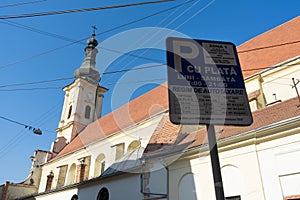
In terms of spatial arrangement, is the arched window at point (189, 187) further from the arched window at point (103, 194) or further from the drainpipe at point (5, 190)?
the drainpipe at point (5, 190)

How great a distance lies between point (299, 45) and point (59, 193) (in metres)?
16.1

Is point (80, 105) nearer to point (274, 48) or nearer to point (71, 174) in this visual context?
point (71, 174)

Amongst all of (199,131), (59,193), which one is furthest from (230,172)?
(59,193)

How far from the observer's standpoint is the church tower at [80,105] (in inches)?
1145

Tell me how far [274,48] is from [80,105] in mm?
21905

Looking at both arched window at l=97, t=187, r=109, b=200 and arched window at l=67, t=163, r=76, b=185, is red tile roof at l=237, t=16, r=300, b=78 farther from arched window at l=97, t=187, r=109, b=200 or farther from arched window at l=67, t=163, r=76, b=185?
arched window at l=67, t=163, r=76, b=185

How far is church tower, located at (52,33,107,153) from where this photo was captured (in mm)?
29094

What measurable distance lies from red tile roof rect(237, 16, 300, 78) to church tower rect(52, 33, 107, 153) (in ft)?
58.5

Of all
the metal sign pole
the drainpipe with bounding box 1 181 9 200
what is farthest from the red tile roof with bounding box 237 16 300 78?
the drainpipe with bounding box 1 181 9 200

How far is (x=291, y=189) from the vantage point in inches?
260

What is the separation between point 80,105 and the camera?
3030 centimetres

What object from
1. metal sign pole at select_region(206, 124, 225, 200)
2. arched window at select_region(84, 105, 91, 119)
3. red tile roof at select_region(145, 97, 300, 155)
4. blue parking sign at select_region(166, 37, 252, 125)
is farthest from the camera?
arched window at select_region(84, 105, 91, 119)

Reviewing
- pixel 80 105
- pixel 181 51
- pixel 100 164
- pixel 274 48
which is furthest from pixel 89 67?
pixel 181 51

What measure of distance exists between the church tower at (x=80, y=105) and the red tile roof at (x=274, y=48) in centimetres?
1783
